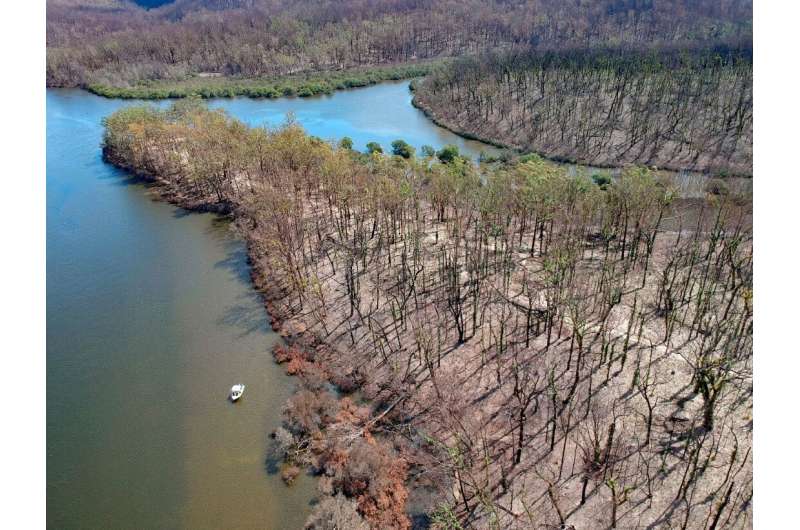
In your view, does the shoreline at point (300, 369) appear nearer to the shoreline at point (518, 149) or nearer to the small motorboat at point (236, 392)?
the small motorboat at point (236, 392)

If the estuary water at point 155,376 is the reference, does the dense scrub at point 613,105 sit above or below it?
above

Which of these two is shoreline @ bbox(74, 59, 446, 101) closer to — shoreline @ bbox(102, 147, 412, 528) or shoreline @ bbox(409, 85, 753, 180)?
shoreline @ bbox(409, 85, 753, 180)

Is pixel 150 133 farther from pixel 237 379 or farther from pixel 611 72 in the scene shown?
pixel 611 72

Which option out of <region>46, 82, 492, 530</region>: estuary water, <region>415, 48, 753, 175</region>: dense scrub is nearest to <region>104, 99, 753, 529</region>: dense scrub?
<region>46, 82, 492, 530</region>: estuary water

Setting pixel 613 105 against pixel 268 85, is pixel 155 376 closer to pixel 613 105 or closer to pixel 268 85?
pixel 613 105

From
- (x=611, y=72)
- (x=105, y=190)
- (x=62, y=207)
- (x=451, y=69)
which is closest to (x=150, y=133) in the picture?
(x=105, y=190)

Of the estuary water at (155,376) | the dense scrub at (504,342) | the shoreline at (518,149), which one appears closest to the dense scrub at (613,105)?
the shoreline at (518,149)

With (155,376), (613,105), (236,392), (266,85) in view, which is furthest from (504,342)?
(266,85)

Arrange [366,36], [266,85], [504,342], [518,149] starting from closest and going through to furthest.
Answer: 1. [504,342]
2. [518,149]
3. [266,85]
4. [366,36]
